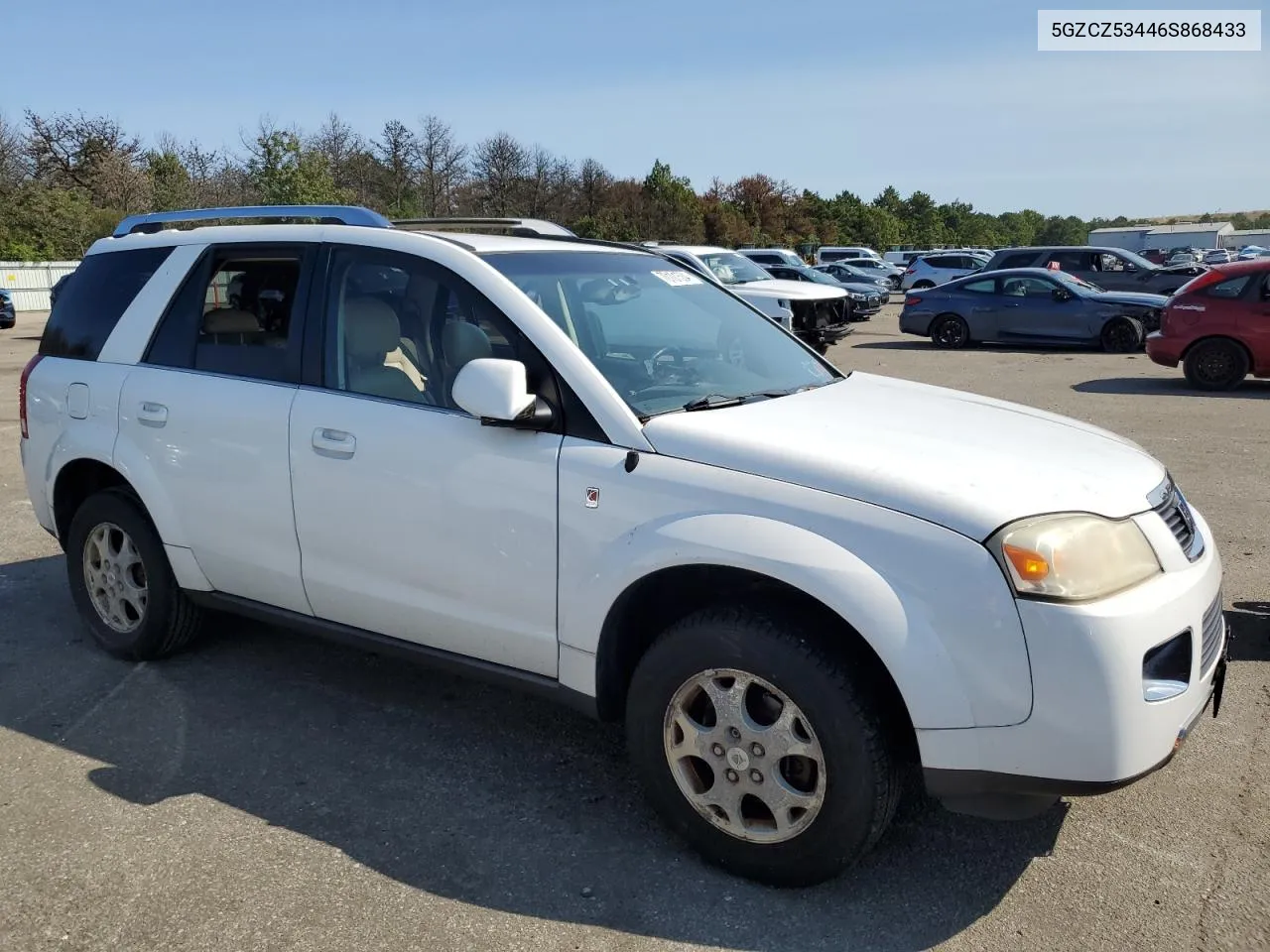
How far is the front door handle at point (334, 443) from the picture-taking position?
369 centimetres

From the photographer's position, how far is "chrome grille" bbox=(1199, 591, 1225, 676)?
2.92m

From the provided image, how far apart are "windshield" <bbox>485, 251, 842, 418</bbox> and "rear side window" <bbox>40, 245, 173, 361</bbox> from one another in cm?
190

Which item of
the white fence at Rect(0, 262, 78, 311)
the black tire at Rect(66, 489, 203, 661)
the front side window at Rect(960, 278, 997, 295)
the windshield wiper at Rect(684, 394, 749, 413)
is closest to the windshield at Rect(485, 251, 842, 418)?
the windshield wiper at Rect(684, 394, 749, 413)

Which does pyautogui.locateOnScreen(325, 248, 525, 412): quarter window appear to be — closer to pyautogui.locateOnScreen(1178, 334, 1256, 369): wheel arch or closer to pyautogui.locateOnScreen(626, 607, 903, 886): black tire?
pyautogui.locateOnScreen(626, 607, 903, 886): black tire

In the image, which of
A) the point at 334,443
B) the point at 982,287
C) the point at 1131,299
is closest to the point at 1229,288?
the point at 1131,299

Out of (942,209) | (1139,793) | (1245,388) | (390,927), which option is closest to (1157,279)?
(1245,388)

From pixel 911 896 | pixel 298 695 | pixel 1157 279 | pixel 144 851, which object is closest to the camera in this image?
Result: pixel 911 896

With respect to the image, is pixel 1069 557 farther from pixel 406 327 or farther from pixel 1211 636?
pixel 406 327

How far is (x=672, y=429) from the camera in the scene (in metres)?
3.15

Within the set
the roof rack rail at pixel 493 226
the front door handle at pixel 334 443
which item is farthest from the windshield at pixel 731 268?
the front door handle at pixel 334 443

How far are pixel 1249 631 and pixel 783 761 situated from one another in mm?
2989

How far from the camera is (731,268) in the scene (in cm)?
1722

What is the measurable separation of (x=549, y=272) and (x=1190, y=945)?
2.81 meters

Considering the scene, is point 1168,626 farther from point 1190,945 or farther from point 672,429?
point 672,429
